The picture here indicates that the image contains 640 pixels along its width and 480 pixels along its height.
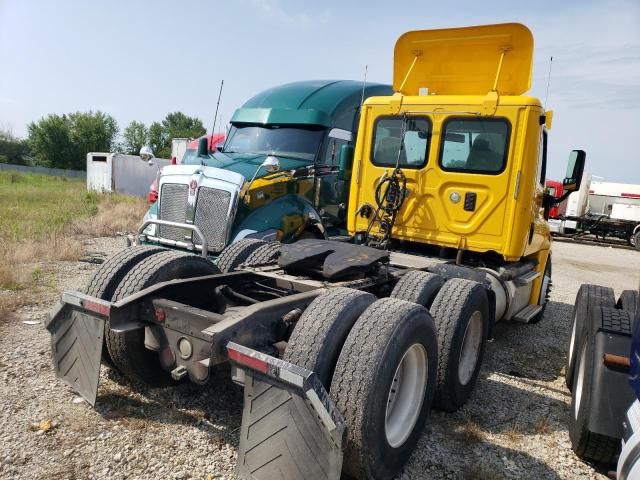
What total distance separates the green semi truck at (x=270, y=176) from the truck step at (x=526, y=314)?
284 centimetres

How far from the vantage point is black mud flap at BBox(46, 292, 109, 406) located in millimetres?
3166

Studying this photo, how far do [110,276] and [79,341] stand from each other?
53 cm

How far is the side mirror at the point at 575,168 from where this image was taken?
571 centimetres

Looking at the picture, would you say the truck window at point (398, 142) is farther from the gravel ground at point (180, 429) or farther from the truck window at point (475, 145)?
the gravel ground at point (180, 429)

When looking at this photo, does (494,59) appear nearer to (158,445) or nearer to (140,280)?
(140,280)

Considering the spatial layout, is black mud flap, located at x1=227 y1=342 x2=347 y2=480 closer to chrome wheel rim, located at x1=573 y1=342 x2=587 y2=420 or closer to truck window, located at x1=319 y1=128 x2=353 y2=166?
chrome wheel rim, located at x1=573 y1=342 x2=587 y2=420

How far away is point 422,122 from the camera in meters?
5.44

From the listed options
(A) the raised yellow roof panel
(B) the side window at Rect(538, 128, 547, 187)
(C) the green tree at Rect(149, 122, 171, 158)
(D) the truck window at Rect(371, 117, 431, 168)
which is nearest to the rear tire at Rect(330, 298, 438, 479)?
(D) the truck window at Rect(371, 117, 431, 168)

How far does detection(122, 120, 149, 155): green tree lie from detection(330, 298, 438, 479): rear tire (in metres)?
79.0

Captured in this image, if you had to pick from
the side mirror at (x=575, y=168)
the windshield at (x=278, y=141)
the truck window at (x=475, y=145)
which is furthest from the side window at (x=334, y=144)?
the side mirror at (x=575, y=168)

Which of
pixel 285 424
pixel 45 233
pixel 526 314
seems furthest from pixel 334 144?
pixel 45 233

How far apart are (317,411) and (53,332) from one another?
2.20 m

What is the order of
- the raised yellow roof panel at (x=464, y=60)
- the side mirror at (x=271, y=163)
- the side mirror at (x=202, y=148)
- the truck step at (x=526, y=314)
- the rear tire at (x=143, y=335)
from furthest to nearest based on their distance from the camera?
1. the side mirror at (x=202, y=148)
2. the side mirror at (x=271, y=163)
3. the truck step at (x=526, y=314)
4. the raised yellow roof panel at (x=464, y=60)
5. the rear tire at (x=143, y=335)

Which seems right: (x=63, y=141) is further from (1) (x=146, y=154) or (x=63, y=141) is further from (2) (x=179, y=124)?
(1) (x=146, y=154)
